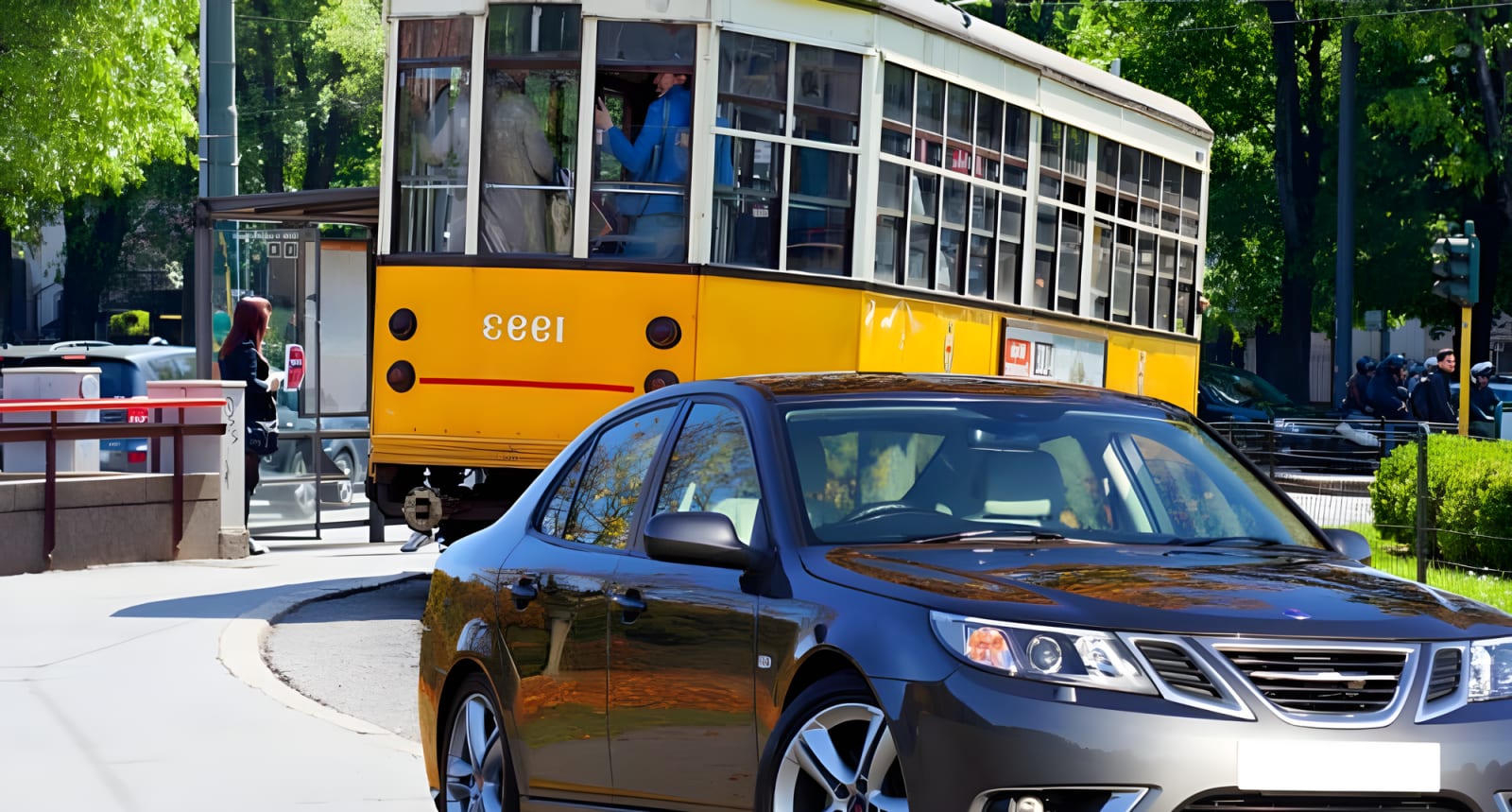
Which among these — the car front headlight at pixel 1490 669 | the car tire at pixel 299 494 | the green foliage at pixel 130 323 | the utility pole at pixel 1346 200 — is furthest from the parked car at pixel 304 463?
the green foliage at pixel 130 323

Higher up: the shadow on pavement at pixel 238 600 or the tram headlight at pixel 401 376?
the tram headlight at pixel 401 376

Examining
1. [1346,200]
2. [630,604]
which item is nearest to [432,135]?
[630,604]

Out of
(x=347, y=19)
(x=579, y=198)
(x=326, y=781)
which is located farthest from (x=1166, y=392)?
(x=347, y=19)

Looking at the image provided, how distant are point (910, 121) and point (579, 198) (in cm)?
226

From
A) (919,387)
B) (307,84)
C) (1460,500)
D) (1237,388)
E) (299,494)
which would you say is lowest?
(299,494)

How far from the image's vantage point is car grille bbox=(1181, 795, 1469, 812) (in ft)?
14.1

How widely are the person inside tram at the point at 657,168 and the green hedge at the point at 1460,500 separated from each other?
542 cm

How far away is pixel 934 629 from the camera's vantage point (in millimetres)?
4520

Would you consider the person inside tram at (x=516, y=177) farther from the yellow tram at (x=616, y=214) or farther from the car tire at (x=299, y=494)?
the car tire at (x=299, y=494)

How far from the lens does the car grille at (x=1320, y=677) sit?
4375mm

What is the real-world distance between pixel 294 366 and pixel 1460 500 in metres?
9.81

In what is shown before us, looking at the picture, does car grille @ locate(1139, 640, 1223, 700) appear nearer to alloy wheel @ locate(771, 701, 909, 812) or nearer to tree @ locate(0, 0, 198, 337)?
alloy wheel @ locate(771, 701, 909, 812)

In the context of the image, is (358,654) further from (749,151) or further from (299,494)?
(299,494)

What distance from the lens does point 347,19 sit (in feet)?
184
